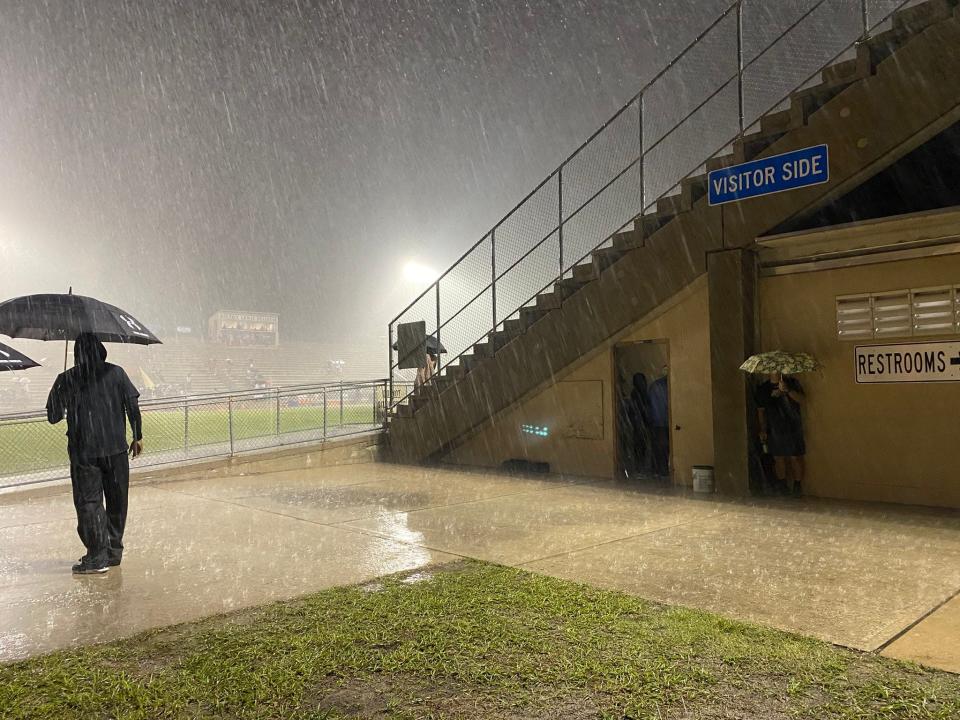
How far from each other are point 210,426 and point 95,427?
7.57 meters

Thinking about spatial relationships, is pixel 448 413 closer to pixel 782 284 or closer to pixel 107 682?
pixel 782 284

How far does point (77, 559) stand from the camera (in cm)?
638

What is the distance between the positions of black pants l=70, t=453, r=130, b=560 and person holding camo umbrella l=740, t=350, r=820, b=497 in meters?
6.39

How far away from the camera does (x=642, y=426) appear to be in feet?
36.7

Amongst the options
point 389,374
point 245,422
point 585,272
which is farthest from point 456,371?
point 245,422

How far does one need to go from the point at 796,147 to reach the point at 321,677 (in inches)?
294

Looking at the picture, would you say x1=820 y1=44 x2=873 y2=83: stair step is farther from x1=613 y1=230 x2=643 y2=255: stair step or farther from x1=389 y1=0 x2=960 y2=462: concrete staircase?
x1=613 y1=230 x2=643 y2=255: stair step

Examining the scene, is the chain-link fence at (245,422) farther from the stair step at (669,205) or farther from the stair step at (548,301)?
the stair step at (669,205)

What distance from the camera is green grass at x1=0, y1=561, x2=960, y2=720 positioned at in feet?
10.5

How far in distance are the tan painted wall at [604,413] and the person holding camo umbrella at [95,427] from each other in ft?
21.7

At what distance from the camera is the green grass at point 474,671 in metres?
3.19

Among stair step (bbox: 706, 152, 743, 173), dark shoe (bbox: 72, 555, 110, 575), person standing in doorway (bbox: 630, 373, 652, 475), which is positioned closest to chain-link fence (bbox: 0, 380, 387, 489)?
person standing in doorway (bbox: 630, 373, 652, 475)

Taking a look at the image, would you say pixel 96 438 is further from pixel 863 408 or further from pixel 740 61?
pixel 740 61

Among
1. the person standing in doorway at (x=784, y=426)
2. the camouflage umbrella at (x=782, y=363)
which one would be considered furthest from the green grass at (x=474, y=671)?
the person standing in doorway at (x=784, y=426)
